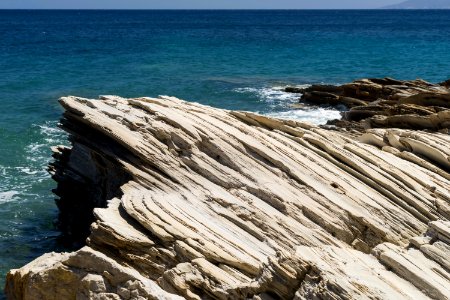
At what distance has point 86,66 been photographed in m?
75.6

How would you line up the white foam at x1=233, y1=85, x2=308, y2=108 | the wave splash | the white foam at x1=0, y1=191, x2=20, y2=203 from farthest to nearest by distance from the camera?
the white foam at x1=233, y1=85, x2=308, y2=108, the wave splash, the white foam at x1=0, y1=191, x2=20, y2=203

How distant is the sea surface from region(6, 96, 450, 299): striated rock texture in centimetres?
562

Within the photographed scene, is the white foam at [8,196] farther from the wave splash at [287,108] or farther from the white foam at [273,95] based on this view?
the white foam at [273,95]

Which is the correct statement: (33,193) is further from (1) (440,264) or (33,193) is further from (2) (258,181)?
(1) (440,264)

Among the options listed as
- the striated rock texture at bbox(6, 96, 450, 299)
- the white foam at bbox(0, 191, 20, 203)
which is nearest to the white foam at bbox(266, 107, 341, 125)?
the striated rock texture at bbox(6, 96, 450, 299)

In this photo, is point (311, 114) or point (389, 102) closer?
point (389, 102)

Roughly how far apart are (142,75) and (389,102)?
125ft

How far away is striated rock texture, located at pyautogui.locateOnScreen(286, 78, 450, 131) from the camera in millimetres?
26172

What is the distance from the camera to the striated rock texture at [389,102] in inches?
1030

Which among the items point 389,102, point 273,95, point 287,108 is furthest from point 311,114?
point 273,95

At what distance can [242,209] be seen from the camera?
57.5ft

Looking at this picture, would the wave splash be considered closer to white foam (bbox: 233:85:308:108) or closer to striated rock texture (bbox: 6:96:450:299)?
white foam (bbox: 233:85:308:108)

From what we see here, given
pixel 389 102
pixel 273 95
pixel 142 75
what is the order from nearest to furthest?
pixel 389 102
pixel 273 95
pixel 142 75

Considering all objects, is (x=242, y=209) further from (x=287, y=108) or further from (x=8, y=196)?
(x=287, y=108)
